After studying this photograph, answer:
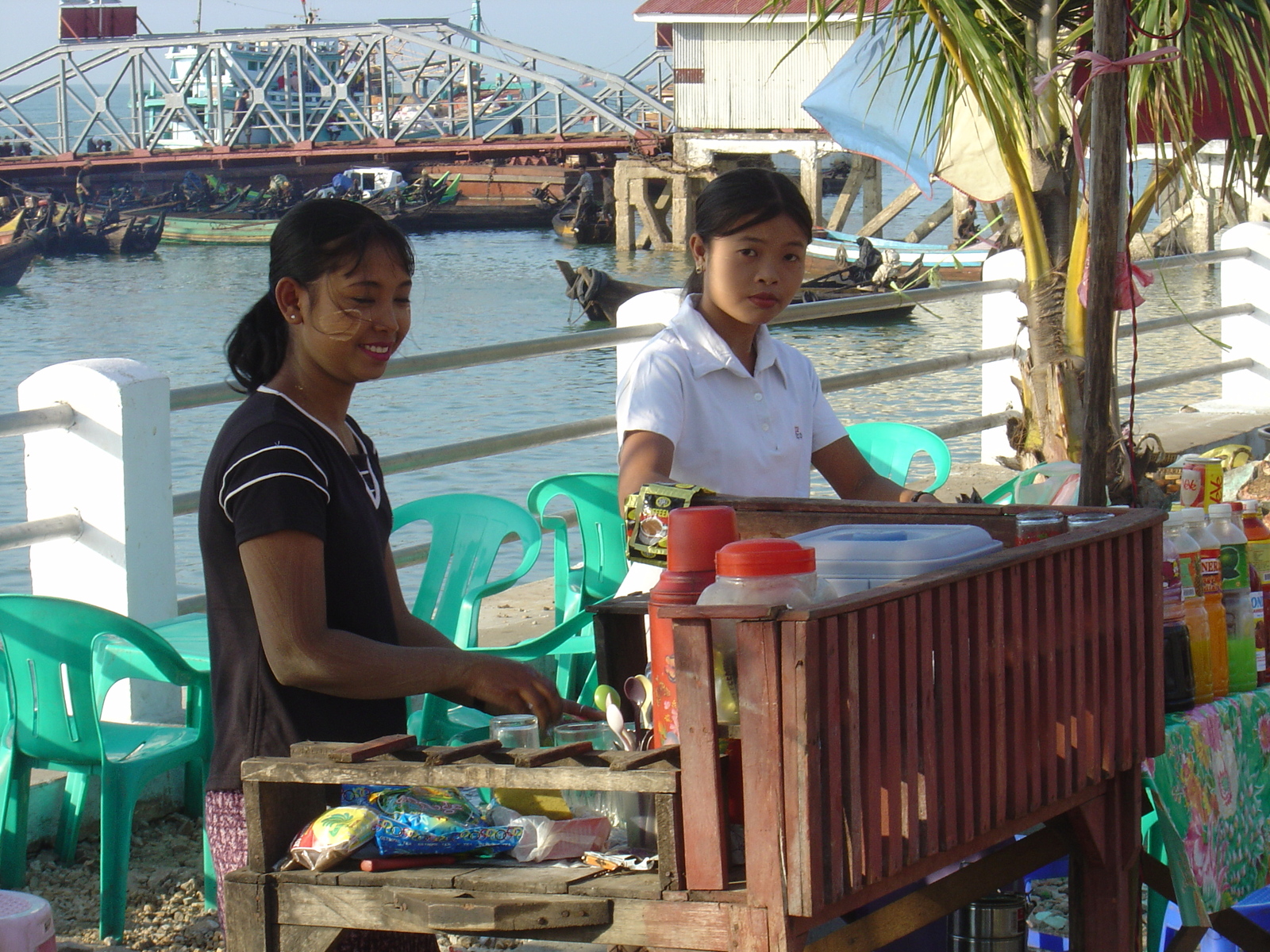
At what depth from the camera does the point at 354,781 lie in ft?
4.86

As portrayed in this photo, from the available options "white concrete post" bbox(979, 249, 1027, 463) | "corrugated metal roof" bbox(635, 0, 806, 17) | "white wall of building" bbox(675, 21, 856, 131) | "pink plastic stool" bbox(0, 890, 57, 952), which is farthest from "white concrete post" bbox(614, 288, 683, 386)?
"white wall of building" bbox(675, 21, 856, 131)

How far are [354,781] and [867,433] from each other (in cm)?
354

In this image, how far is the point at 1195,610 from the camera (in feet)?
7.53

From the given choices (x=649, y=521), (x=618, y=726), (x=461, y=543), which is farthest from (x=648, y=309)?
A: (x=618, y=726)

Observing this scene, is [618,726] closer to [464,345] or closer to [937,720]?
[937,720]

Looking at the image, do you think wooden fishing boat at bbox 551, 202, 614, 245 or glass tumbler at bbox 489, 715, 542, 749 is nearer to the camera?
glass tumbler at bbox 489, 715, 542, 749

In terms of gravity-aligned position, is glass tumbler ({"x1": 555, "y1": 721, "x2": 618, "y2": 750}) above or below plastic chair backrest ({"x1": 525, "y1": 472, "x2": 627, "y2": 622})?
above

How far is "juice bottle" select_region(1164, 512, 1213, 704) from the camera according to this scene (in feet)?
7.50

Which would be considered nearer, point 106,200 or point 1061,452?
point 1061,452

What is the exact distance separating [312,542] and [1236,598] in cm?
151

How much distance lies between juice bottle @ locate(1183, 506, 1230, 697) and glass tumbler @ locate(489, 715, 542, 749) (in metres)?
1.17

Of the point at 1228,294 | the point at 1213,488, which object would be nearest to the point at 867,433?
the point at 1213,488

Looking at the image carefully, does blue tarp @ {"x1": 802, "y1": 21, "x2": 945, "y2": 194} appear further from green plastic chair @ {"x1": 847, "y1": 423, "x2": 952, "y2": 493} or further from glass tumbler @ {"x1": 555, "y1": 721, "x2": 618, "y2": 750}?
glass tumbler @ {"x1": 555, "y1": 721, "x2": 618, "y2": 750}

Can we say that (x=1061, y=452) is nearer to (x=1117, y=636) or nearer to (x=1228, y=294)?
(x=1228, y=294)
